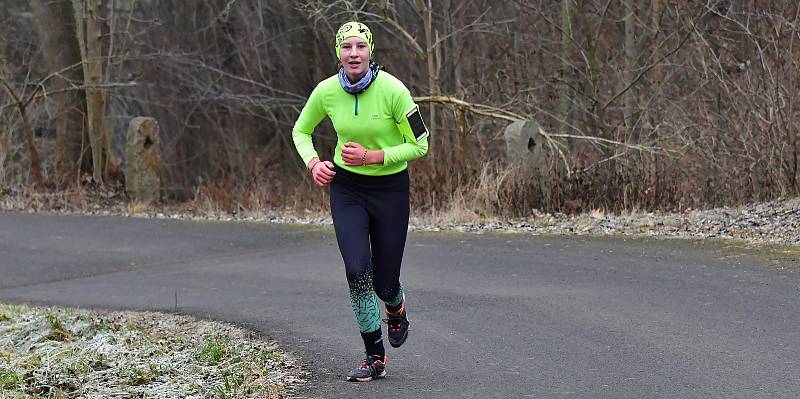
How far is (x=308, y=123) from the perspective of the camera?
6.93 m

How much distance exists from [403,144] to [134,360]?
2.15 meters

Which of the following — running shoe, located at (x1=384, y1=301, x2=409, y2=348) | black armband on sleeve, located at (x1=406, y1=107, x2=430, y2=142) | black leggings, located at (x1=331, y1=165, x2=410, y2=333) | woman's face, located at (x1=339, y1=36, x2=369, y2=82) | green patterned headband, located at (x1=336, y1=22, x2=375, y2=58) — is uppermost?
green patterned headband, located at (x1=336, y1=22, x2=375, y2=58)

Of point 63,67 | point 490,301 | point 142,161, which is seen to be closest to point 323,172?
point 490,301

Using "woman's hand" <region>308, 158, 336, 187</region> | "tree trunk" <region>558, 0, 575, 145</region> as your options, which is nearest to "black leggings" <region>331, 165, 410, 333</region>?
"woman's hand" <region>308, 158, 336, 187</region>

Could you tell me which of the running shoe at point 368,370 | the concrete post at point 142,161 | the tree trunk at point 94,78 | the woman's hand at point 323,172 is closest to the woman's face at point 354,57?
the woman's hand at point 323,172

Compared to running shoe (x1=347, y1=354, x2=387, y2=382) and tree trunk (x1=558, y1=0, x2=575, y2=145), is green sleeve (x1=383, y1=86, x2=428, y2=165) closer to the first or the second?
running shoe (x1=347, y1=354, x2=387, y2=382)

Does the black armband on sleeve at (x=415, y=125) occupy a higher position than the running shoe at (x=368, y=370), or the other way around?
the black armband on sleeve at (x=415, y=125)

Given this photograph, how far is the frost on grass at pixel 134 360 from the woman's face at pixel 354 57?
1.72 metres

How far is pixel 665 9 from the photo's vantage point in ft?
78.1

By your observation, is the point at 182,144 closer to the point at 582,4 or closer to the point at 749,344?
the point at 582,4

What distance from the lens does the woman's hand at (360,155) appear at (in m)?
6.57

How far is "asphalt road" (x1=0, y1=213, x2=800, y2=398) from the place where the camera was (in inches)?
271

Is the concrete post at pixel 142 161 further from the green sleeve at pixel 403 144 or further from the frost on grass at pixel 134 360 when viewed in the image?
the green sleeve at pixel 403 144

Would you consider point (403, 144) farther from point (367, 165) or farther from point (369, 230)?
point (369, 230)
